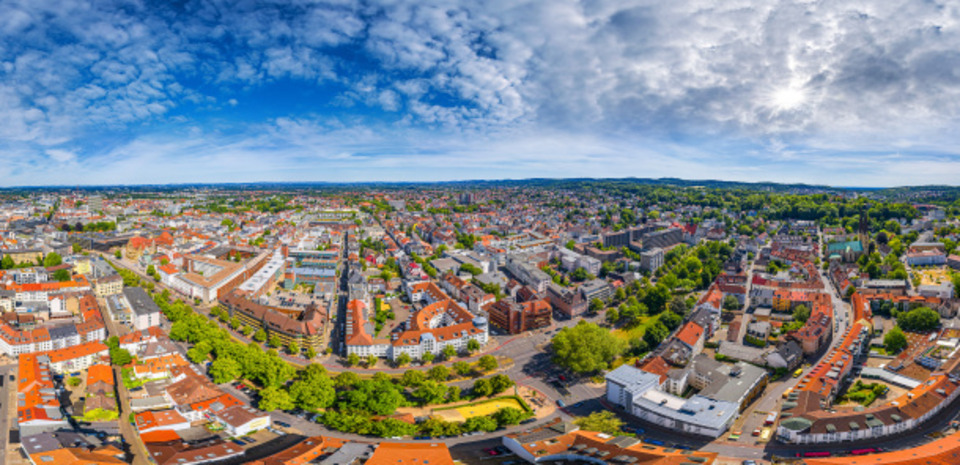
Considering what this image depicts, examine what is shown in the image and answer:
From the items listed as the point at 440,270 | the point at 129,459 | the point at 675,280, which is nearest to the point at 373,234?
the point at 440,270

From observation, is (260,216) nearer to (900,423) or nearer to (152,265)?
(152,265)

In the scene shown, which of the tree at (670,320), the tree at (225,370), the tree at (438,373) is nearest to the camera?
the tree at (225,370)

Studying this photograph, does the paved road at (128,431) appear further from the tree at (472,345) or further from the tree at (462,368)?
the tree at (472,345)

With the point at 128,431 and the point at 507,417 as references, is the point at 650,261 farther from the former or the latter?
the point at 128,431

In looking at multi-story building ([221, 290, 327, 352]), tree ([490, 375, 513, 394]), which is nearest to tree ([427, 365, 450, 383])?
tree ([490, 375, 513, 394])

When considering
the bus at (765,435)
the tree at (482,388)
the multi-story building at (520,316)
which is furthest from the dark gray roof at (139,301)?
the bus at (765,435)

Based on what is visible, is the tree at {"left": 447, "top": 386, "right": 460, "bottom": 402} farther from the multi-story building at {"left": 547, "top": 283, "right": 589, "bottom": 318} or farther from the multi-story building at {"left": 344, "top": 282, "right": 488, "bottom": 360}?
the multi-story building at {"left": 547, "top": 283, "right": 589, "bottom": 318}
